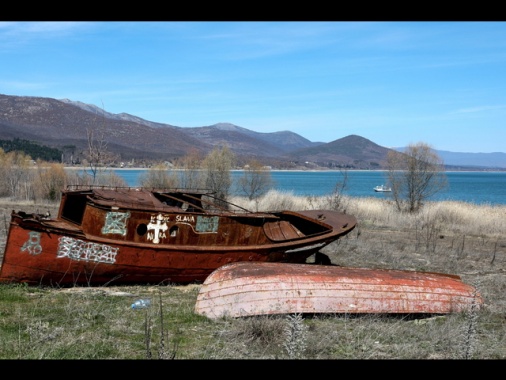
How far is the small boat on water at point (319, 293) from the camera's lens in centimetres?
718

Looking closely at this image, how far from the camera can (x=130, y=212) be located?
379 inches

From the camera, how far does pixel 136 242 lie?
9.52 meters

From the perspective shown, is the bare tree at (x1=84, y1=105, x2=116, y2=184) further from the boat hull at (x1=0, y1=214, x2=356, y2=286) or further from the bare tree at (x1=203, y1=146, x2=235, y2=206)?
the boat hull at (x1=0, y1=214, x2=356, y2=286)

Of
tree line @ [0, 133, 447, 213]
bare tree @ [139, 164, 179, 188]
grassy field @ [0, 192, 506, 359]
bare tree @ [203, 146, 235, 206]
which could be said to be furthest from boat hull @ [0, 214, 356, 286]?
bare tree @ [139, 164, 179, 188]

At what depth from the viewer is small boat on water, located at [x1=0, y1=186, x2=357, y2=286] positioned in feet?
29.0

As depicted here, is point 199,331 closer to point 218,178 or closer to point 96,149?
point 96,149

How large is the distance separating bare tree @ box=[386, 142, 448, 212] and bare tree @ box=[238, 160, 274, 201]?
25.7 ft

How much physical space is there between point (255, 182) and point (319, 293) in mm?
25512

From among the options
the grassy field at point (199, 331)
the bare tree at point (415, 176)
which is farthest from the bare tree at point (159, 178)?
the grassy field at point (199, 331)

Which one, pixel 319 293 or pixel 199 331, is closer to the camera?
pixel 199 331

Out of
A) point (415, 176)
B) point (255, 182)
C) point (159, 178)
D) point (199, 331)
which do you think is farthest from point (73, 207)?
point (415, 176)

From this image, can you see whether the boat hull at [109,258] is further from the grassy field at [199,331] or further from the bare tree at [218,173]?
the bare tree at [218,173]
